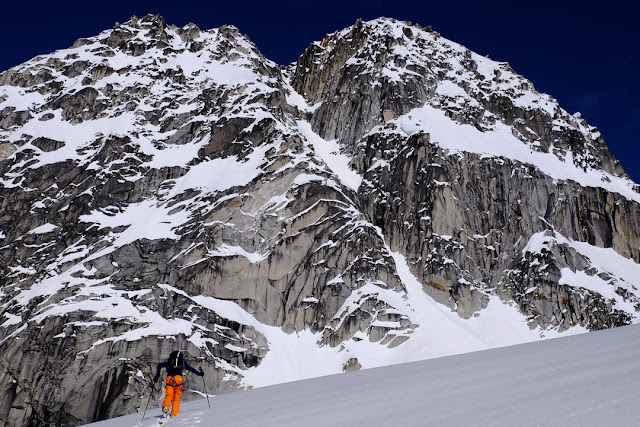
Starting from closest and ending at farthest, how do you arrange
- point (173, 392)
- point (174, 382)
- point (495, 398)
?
1. point (495, 398)
2. point (173, 392)
3. point (174, 382)

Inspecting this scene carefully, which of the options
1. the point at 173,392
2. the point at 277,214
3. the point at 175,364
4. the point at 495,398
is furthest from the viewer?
the point at 277,214

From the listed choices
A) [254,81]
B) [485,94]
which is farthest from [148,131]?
[485,94]

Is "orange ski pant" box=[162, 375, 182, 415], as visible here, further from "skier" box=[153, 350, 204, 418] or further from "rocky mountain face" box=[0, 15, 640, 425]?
"rocky mountain face" box=[0, 15, 640, 425]

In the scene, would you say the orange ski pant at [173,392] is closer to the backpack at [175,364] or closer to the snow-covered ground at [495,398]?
the backpack at [175,364]

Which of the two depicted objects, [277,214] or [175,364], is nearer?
[175,364]

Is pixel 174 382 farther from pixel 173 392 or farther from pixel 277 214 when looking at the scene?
pixel 277 214

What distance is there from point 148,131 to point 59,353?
43263mm

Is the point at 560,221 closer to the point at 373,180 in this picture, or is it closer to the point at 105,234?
the point at 373,180

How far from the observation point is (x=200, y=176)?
7925cm

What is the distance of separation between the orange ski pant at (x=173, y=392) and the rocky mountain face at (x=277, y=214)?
4100 cm

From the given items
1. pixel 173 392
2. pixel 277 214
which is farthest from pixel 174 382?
pixel 277 214

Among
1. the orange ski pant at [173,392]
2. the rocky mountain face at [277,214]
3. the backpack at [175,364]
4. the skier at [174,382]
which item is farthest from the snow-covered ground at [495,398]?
the rocky mountain face at [277,214]

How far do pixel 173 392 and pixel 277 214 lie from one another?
190 ft

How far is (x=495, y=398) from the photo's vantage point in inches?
A: 252
